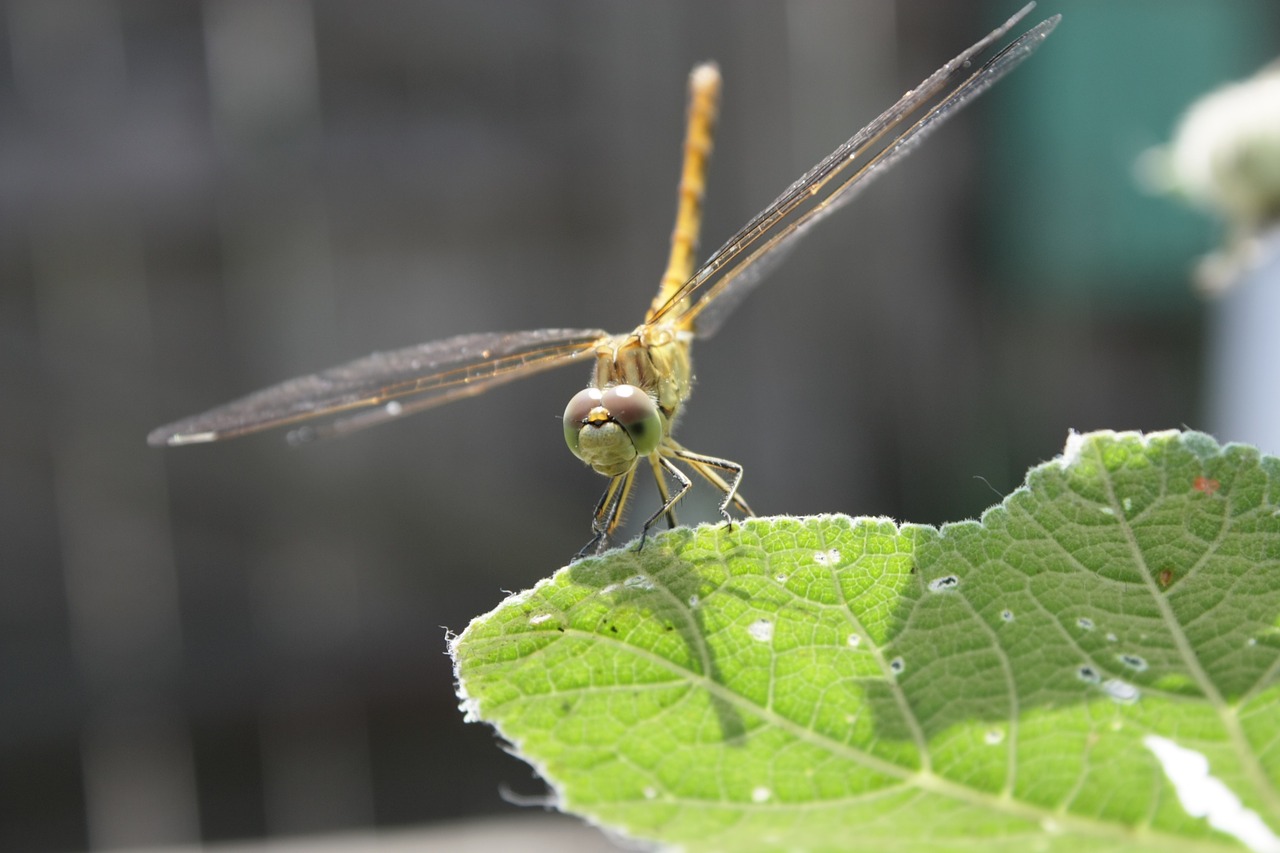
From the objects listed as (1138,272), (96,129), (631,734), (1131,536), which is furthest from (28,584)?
(1138,272)

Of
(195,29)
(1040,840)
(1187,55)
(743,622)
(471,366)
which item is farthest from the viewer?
(1187,55)


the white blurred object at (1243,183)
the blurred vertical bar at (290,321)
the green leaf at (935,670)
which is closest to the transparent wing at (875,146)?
the green leaf at (935,670)

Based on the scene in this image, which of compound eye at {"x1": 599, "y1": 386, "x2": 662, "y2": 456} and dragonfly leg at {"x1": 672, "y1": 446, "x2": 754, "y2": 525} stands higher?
compound eye at {"x1": 599, "y1": 386, "x2": 662, "y2": 456}

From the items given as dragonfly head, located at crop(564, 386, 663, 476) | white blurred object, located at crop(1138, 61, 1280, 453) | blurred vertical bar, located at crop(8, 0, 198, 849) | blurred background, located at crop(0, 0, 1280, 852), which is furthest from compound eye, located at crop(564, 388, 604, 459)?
blurred vertical bar, located at crop(8, 0, 198, 849)

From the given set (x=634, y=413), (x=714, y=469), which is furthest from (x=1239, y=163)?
(x=634, y=413)

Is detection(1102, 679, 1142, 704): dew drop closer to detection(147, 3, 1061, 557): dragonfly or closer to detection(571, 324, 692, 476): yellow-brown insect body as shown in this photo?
detection(147, 3, 1061, 557): dragonfly

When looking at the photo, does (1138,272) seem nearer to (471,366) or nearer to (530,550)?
(530,550)
